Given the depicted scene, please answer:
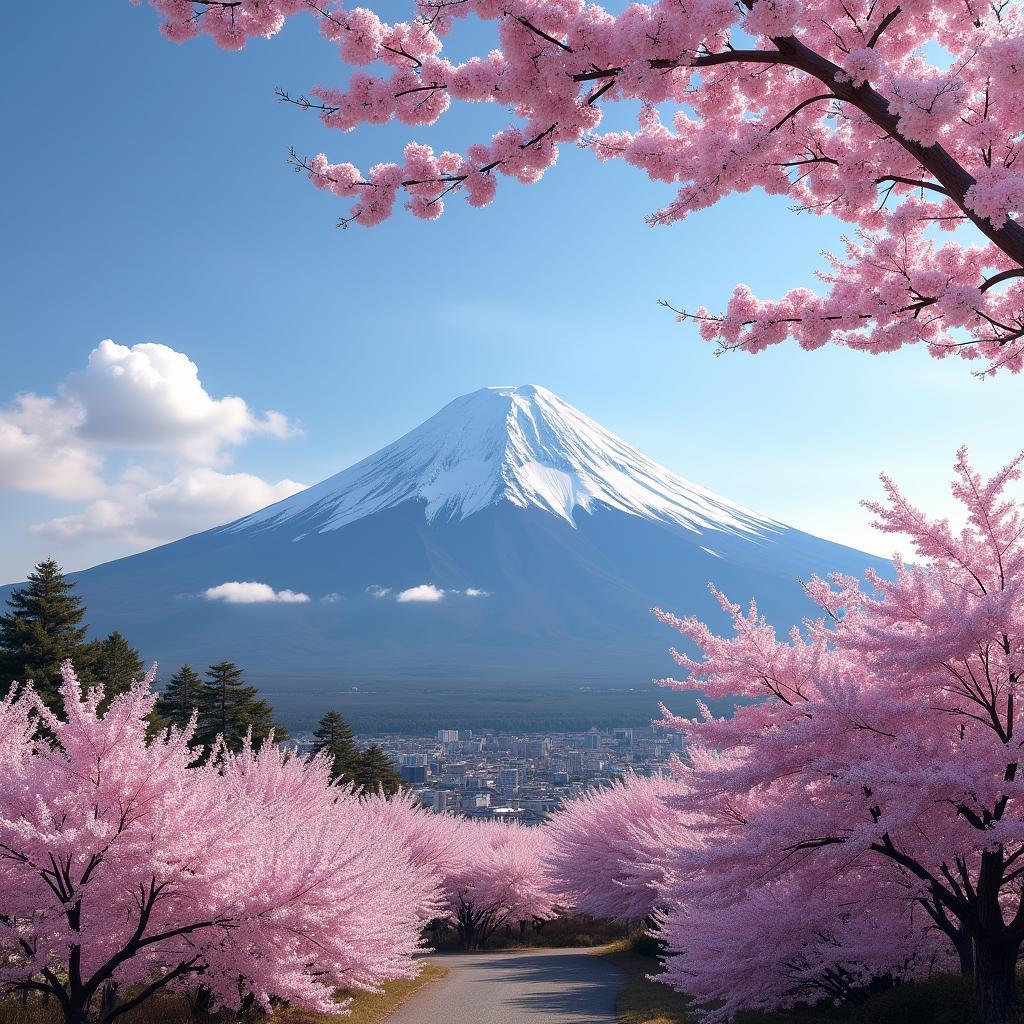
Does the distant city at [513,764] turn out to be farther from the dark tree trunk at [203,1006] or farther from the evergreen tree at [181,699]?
the dark tree trunk at [203,1006]

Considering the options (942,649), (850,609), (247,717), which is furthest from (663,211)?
(247,717)

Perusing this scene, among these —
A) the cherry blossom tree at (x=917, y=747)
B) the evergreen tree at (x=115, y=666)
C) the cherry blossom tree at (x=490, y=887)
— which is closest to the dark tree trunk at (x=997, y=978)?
the cherry blossom tree at (x=917, y=747)

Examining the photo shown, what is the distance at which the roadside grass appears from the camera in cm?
1272

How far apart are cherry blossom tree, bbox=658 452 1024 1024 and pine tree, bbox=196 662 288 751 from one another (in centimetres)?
3300

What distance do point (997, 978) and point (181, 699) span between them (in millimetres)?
38207

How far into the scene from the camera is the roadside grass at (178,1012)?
1272cm

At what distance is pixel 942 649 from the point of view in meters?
8.20

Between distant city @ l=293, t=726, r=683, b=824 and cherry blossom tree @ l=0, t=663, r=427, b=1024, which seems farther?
distant city @ l=293, t=726, r=683, b=824

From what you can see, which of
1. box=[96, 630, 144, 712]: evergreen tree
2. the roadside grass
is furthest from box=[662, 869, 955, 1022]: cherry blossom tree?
box=[96, 630, 144, 712]: evergreen tree

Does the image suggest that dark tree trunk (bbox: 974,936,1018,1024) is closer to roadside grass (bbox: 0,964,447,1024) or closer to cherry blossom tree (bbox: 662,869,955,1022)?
cherry blossom tree (bbox: 662,869,955,1022)

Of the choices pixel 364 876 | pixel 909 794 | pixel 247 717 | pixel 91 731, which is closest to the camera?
pixel 909 794

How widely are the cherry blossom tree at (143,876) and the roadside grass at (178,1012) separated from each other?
2280mm

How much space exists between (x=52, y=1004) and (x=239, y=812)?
19.7ft

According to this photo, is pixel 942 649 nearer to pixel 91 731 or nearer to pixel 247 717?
pixel 91 731
